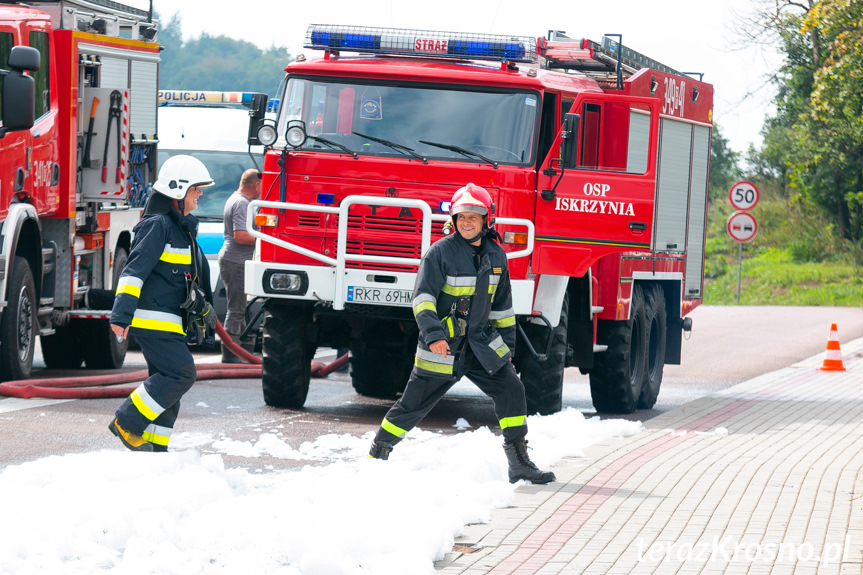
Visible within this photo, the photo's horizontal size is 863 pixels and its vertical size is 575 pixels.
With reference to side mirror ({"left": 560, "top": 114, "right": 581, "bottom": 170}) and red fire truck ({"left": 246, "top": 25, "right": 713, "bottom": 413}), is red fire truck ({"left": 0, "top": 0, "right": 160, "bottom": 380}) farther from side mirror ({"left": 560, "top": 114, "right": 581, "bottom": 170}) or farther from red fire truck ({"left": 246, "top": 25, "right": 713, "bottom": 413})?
side mirror ({"left": 560, "top": 114, "right": 581, "bottom": 170})

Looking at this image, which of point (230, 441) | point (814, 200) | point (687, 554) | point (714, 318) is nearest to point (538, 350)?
point (230, 441)

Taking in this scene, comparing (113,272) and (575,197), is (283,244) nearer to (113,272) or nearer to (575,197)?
(575,197)

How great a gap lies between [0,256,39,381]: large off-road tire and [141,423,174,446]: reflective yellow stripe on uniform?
3952 millimetres

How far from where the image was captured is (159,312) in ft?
26.1

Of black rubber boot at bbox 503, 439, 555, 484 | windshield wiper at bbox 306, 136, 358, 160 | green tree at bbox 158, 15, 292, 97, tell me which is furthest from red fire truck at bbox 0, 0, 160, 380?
green tree at bbox 158, 15, 292, 97

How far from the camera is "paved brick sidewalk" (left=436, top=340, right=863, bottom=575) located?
20.7 feet

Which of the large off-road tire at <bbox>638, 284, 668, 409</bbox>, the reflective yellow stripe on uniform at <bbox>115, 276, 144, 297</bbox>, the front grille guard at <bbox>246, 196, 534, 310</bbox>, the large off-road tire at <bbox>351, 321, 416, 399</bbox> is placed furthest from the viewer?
the large off-road tire at <bbox>638, 284, 668, 409</bbox>

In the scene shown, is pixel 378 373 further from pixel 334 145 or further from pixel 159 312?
pixel 159 312

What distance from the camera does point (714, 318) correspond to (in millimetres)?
29438

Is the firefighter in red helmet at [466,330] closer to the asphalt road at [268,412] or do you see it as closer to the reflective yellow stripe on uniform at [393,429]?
the reflective yellow stripe on uniform at [393,429]

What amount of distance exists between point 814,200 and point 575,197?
36.8m

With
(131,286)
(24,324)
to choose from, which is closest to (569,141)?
(131,286)

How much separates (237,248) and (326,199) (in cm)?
321

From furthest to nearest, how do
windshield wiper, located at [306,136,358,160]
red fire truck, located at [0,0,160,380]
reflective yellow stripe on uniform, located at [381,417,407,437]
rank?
red fire truck, located at [0,0,160,380], windshield wiper, located at [306,136,358,160], reflective yellow stripe on uniform, located at [381,417,407,437]
